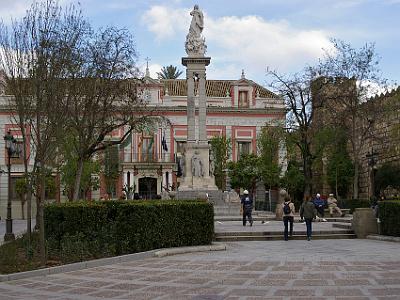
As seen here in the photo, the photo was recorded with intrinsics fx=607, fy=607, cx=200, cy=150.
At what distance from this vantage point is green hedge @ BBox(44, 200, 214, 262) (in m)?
15.4

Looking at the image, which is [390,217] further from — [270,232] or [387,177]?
[387,177]

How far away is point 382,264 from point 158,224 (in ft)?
20.2

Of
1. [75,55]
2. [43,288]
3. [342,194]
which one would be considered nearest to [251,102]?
[342,194]

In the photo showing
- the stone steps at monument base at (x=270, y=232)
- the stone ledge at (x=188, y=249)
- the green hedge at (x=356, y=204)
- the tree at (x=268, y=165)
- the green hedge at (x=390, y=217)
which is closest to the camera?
the stone ledge at (x=188, y=249)

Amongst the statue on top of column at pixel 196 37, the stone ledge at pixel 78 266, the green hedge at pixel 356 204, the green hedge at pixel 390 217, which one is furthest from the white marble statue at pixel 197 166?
the stone ledge at pixel 78 266

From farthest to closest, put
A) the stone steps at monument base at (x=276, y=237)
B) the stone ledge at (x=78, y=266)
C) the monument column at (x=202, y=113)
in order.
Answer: the monument column at (x=202, y=113) < the stone steps at monument base at (x=276, y=237) < the stone ledge at (x=78, y=266)

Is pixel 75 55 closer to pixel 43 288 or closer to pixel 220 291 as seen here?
pixel 43 288

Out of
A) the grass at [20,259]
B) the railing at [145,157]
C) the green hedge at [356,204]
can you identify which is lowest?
the grass at [20,259]

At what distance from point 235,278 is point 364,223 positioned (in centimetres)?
1053

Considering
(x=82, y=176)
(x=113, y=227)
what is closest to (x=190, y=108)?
(x=82, y=176)

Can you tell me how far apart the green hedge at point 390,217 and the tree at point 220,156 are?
37.1 m

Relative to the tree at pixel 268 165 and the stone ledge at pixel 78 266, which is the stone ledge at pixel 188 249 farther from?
the tree at pixel 268 165

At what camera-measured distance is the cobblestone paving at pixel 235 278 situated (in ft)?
34.4

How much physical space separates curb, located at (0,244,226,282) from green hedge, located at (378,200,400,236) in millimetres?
5941
